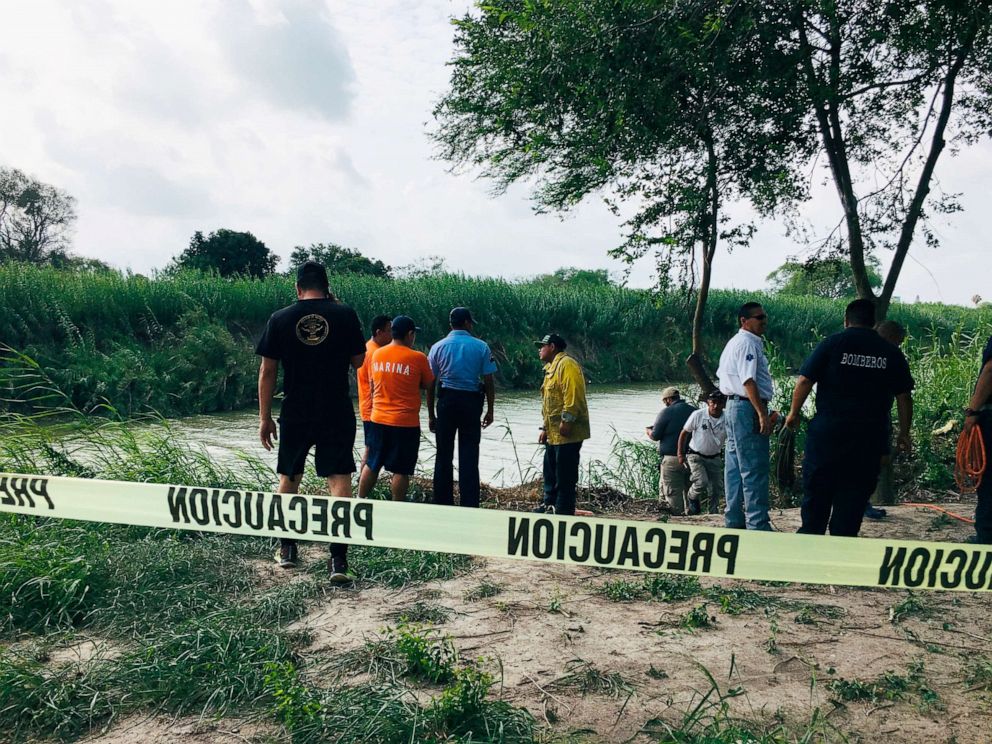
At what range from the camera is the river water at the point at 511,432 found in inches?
397

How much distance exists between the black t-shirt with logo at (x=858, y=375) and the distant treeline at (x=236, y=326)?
365 centimetres

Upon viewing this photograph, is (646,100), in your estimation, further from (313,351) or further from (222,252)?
(222,252)

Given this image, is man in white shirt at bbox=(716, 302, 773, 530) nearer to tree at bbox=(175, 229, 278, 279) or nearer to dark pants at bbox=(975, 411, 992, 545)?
dark pants at bbox=(975, 411, 992, 545)

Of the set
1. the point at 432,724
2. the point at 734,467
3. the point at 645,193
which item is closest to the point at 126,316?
the point at 645,193

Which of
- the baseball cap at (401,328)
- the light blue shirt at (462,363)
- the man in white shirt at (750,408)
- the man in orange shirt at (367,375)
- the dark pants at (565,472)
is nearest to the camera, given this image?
the man in white shirt at (750,408)

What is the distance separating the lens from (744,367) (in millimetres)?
5695

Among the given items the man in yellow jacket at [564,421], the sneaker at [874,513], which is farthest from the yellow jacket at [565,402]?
the sneaker at [874,513]

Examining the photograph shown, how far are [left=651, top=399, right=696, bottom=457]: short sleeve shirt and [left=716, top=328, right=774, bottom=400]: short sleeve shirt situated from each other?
10.3 feet

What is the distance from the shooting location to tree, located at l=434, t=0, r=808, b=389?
6039 millimetres

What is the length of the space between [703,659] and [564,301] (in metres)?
22.4

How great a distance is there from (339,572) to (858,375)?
11.0 ft

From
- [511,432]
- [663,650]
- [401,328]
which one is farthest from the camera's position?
[511,432]

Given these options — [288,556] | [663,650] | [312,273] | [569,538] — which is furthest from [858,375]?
[288,556]

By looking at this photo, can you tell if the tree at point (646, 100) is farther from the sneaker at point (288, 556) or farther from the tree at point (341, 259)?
the tree at point (341, 259)
